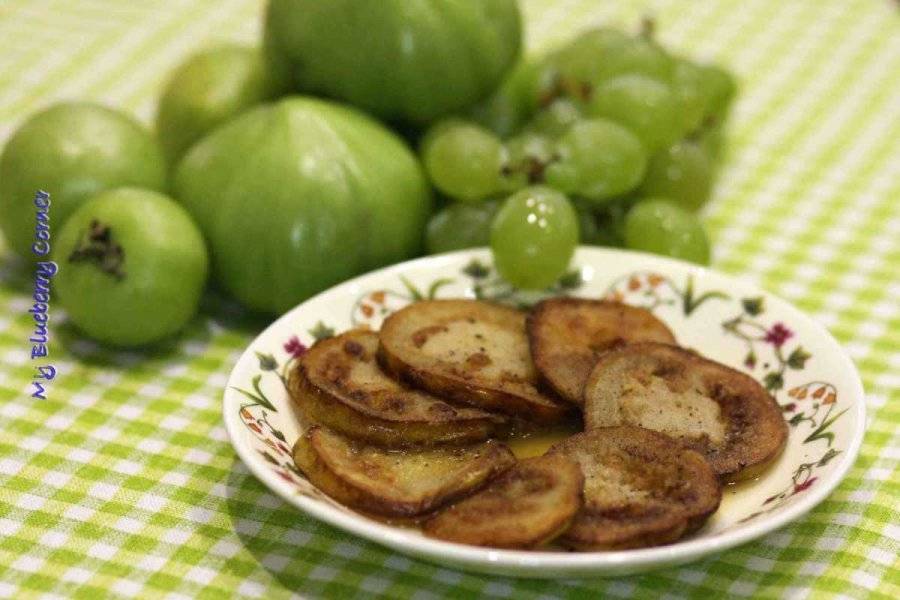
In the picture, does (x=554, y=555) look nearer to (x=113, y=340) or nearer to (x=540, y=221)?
(x=540, y=221)

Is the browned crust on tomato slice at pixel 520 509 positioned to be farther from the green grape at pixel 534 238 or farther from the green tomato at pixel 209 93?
the green tomato at pixel 209 93

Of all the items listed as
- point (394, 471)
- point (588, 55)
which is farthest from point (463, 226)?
point (394, 471)

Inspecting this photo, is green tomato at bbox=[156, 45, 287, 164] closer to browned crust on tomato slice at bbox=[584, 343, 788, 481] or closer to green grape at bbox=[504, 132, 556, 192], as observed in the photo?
green grape at bbox=[504, 132, 556, 192]

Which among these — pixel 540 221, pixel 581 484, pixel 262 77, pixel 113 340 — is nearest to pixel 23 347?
pixel 113 340

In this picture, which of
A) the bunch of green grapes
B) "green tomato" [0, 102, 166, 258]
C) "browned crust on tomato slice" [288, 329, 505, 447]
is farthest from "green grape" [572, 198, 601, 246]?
"green tomato" [0, 102, 166, 258]

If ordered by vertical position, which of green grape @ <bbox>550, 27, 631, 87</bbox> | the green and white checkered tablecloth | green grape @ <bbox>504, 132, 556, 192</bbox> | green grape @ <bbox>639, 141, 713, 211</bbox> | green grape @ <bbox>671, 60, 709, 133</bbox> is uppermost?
green grape @ <bbox>550, 27, 631, 87</bbox>

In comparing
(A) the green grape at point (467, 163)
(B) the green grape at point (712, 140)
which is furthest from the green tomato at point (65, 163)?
(B) the green grape at point (712, 140)
